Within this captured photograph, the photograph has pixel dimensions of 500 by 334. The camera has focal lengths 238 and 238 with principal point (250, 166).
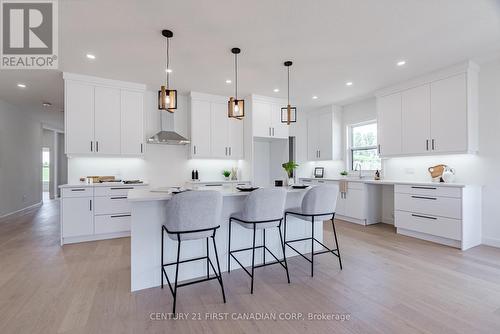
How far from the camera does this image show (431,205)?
375 centimetres

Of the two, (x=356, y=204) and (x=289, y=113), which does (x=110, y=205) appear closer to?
(x=289, y=113)

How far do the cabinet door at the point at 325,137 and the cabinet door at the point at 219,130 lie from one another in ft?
8.22

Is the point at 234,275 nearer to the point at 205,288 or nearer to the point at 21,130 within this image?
the point at 205,288

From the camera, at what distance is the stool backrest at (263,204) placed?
2.36 metres

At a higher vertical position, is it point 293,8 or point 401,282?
point 293,8

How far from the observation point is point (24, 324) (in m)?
1.84

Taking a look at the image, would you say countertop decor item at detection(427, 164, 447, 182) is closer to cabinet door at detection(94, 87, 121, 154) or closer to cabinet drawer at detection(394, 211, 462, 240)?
cabinet drawer at detection(394, 211, 462, 240)

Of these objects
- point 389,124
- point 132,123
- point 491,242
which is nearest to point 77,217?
point 132,123

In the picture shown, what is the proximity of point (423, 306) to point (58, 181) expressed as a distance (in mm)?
11593

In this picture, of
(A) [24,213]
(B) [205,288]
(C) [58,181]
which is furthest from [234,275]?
(C) [58,181]

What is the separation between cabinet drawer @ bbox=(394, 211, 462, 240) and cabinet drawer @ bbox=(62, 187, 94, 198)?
17.3 ft

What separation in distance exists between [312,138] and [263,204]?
4.51 meters

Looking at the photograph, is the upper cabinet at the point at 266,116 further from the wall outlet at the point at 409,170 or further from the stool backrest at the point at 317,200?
the stool backrest at the point at 317,200

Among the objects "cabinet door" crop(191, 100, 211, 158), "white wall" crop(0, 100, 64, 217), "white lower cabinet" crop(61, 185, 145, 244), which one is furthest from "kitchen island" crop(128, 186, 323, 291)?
"white wall" crop(0, 100, 64, 217)
